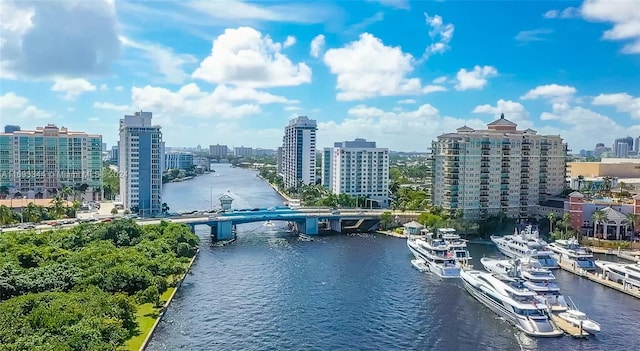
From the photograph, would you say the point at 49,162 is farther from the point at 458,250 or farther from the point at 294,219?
the point at 458,250

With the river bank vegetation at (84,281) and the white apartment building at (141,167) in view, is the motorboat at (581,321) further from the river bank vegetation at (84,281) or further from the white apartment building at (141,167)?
the white apartment building at (141,167)

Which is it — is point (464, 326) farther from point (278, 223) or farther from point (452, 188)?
point (278, 223)

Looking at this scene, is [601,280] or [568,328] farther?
[601,280]

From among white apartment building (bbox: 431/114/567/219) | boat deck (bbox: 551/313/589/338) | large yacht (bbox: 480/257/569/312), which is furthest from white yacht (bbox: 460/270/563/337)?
white apartment building (bbox: 431/114/567/219)

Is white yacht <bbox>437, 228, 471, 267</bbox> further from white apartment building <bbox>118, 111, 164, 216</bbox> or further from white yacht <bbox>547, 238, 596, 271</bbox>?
white apartment building <bbox>118, 111, 164, 216</bbox>

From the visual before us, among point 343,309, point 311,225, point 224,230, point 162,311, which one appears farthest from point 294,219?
point 162,311
